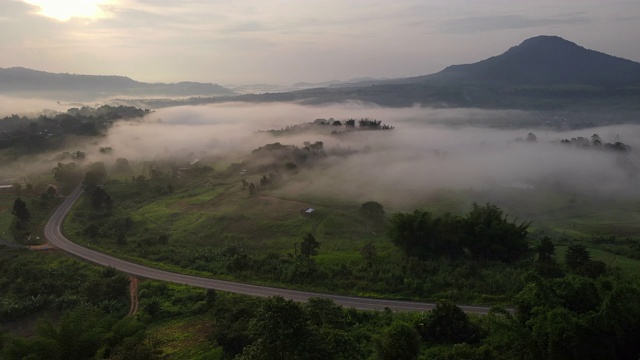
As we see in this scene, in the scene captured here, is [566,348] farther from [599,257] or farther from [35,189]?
[35,189]

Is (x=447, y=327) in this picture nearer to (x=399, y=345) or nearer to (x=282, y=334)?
(x=399, y=345)

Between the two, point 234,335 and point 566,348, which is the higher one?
point 566,348

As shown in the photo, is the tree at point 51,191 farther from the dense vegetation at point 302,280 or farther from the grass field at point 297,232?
the grass field at point 297,232

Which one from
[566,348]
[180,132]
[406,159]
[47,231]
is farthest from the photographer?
[180,132]

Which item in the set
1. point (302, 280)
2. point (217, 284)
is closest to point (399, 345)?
point (302, 280)

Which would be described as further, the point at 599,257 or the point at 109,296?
the point at 599,257

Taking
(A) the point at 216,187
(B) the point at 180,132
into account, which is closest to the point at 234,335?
(A) the point at 216,187
